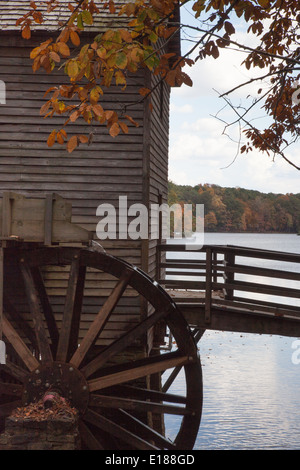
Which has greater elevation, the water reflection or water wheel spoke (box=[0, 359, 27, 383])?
water wheel spoke (box=[0, 359, 27, 383])

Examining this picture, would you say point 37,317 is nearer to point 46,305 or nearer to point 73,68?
point 46,305

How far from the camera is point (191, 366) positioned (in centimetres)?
839

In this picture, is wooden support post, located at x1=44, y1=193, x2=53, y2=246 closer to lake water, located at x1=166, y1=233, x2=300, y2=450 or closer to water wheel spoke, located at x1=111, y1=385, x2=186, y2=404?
water wheel spoke, located at x1=111, y1=385, x2=186, y2=404

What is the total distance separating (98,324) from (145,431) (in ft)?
5.84

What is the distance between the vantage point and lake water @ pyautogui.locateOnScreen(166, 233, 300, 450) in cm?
2186

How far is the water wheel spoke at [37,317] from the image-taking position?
27.4 ft

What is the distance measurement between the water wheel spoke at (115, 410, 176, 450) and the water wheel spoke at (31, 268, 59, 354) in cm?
161

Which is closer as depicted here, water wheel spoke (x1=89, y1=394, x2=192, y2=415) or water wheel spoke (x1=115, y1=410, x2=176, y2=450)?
water wheel spoke (x1=89, y1=394, x2=192, y2=415)

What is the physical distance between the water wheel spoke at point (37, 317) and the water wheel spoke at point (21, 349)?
149 millimetres

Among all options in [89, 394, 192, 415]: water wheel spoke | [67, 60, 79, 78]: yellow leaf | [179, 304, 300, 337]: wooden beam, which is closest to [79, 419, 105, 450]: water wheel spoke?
[89, 394, 192, 415]: water wheel spoke

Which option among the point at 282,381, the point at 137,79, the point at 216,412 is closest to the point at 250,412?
the point at 216,412

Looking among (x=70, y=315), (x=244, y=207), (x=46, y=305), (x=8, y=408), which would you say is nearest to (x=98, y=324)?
(x=70, y=315)

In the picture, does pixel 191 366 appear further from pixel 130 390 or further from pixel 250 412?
pixel 250 412

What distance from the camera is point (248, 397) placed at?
28.5 meters
